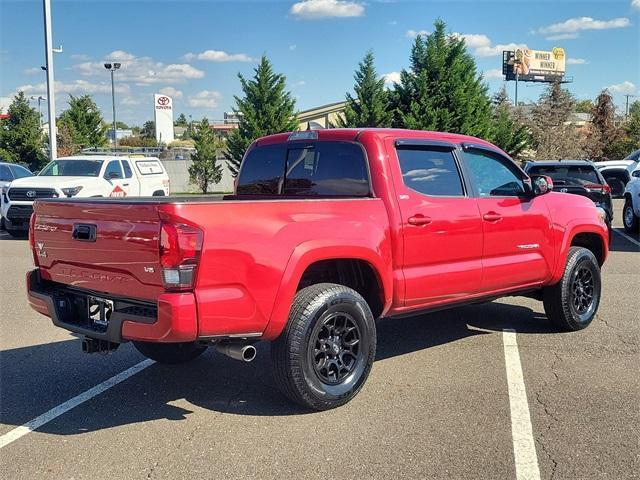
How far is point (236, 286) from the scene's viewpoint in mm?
3791

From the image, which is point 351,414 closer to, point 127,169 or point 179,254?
point 179,254

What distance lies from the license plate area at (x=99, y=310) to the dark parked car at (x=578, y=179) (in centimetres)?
979

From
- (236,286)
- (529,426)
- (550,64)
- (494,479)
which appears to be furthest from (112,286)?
(550,64)

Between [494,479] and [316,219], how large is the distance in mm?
1906

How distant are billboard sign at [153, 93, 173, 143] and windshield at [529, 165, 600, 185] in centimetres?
7906

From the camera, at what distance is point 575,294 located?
648 cm

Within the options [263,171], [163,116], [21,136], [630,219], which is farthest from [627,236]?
[163,116]

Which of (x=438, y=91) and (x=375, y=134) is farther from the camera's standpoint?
(x=438, y=91)

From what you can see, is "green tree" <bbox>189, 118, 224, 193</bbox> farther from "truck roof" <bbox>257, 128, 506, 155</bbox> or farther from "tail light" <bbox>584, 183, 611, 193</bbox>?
"truck roof" <bbox>257, 128, 506, 155</bbox>

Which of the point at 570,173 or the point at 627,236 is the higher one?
the point at 570,173

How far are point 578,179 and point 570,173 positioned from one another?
0.65 ft

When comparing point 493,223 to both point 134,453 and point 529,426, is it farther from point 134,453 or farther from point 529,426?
point 134,453

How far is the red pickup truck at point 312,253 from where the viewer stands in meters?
3.71

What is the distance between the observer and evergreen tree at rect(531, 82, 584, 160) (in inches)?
1652
